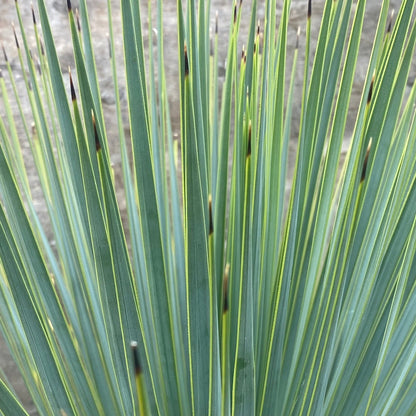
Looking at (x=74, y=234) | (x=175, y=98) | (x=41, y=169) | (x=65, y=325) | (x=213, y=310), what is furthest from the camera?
(x=175, y=98)

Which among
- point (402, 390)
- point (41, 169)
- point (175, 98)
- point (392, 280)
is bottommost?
point (402, 390)

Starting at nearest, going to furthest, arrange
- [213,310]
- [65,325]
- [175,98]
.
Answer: [213,310] < [65,325] < [175,98]

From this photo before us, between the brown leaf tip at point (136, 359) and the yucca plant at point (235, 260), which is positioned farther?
the yucca plant at point (235, 260)

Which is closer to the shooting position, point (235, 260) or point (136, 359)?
point (136, 359)

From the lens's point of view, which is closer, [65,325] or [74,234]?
[65,325]

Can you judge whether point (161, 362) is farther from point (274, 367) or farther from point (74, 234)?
point (74, 234)

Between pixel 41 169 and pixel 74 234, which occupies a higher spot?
A: pixel 41 169

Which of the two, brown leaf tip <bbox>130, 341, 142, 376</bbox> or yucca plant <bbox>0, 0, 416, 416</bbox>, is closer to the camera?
brown leaf tip <bbox>130, 341, 142, 376</bbox>

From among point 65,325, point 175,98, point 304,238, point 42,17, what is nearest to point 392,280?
point 304,238
